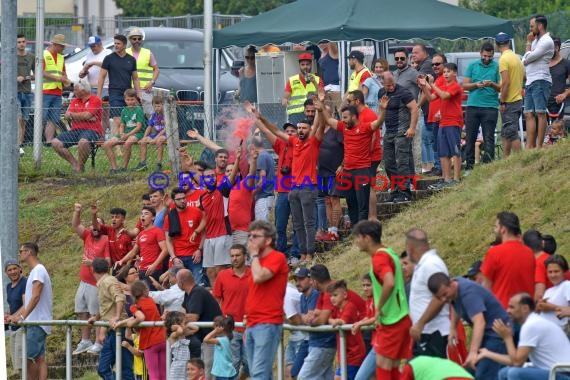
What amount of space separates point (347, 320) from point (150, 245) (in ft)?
17.1

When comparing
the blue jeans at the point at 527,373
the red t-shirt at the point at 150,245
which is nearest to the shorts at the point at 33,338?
the red t-shirt at the point at 150,245

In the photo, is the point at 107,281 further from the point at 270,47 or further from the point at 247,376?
the point at 270,47

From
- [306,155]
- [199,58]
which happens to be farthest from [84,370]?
[199,58]

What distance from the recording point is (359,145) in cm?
1873

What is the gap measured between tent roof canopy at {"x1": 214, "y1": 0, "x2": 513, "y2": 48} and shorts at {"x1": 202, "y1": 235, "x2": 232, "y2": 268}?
217 inches

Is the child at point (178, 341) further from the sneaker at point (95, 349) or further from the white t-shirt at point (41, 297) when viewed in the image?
the sneaker at point (95, 349)

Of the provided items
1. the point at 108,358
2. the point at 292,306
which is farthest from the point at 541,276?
the point at 108,358

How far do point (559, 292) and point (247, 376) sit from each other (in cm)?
379

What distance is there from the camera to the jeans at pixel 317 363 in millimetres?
14422

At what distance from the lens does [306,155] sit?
61.8 ft

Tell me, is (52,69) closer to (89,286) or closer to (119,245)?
(119,245)

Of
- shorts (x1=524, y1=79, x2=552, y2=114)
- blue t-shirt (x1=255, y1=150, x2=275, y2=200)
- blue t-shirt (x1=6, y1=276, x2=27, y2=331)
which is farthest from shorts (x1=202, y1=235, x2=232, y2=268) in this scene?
shorts (x1=524, y1=79, x2=552, y2=114)

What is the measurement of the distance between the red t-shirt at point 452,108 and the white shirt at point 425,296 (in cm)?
717

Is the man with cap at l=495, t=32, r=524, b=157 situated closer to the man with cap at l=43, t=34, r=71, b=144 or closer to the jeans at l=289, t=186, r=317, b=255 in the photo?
the jeans at l=289, t=186, r=317, b=255
